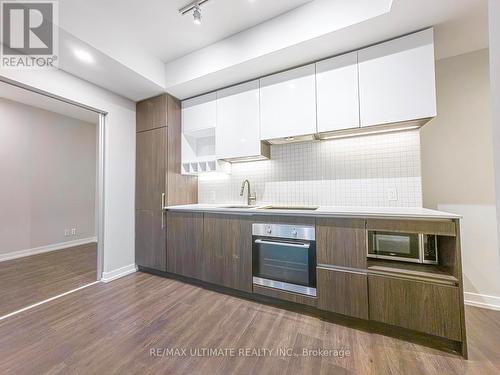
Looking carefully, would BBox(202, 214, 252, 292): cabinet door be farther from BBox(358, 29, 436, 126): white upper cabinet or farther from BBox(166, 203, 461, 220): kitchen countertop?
BBox(358, 29, 436, 126): white upper cabinet

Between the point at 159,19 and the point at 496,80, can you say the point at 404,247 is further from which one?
the point at 159,19

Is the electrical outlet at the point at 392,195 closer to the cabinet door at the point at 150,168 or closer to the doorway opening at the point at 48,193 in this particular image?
the cabinet door at the point at 150,168

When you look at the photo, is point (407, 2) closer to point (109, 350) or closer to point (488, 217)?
point (488, 217)

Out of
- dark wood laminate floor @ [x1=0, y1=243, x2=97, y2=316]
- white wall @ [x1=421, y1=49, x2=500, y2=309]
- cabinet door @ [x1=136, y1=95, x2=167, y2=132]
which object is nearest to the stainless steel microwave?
white wall @ [x1=421, y1=49, x2=500, y2=309]

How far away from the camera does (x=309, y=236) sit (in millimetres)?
1811

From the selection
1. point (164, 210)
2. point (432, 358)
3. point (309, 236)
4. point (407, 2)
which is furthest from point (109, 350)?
point (407, 2)

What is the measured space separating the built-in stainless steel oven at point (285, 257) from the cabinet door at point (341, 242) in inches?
3.1

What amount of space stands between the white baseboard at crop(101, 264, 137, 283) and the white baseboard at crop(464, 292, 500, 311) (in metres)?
3.86

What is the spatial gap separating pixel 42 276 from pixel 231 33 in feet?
12.6

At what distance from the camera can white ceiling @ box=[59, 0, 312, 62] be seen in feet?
5.87

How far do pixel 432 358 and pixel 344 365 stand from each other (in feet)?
1.99

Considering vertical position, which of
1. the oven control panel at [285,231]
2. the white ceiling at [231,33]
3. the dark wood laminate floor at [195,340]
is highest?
the white ceiling at [231,33]

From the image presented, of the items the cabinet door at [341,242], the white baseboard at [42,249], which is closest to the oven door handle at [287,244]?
the cabinet door at [341,242]

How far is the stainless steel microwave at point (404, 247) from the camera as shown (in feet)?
5.44
